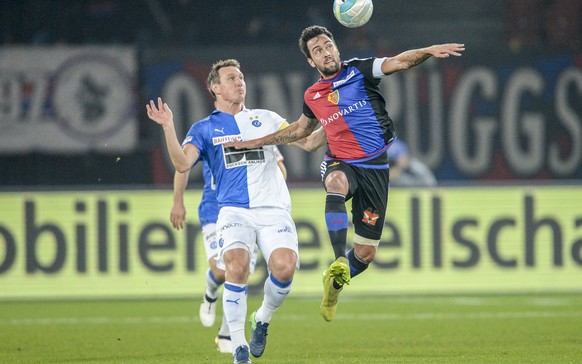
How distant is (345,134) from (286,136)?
465 mm

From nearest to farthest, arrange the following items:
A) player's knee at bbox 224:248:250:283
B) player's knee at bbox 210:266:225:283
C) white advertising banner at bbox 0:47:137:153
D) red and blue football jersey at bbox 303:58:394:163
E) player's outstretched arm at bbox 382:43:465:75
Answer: player's outstretched arm at bbox 382:43:465:75
player's knee at bbox 224:248:250:283
red and blue football jersey at bbox 303:58:394:163
player's knee at bbox 210:266:225:283
white advertising banner at bbox 0:47:137:153

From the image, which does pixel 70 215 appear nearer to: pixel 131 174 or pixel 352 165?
pixel 131 174

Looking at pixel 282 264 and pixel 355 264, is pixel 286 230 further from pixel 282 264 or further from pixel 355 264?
pixel 355 264

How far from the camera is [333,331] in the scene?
11.0 meters

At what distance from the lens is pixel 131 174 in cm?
1725

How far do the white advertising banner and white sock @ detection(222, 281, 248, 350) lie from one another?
9.25 metres

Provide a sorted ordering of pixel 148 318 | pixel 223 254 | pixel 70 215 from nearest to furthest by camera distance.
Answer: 1. pixel 223 254
2. pixel 148 318
3. pixel 70 215

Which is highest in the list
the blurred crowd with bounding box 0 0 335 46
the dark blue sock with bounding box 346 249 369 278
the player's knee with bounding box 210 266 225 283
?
the blurred crowd with bounding box 0 0 335 46

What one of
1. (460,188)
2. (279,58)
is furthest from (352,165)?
(279,58)

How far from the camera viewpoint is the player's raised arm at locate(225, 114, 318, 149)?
335 inches

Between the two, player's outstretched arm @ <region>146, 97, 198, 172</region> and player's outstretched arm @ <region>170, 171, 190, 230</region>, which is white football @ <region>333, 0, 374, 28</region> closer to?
player's outstretched arm @ <region>146, 97, 198, 172</region>

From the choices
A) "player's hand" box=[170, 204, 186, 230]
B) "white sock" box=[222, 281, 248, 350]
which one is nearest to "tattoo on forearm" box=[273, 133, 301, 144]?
"player's hand" box=[170, 204, 186, 230]

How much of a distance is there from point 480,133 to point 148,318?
22.5 ft

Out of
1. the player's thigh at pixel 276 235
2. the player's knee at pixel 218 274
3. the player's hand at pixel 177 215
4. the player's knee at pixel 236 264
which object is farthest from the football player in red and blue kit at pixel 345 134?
the player's knee at pixel 218 274
